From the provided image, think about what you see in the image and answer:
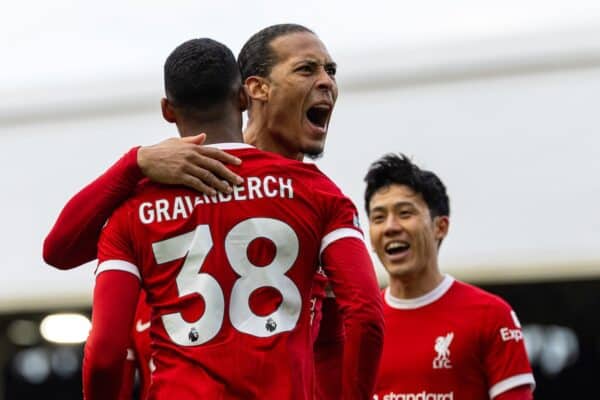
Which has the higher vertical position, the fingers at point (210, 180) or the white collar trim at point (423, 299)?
the fingers at point (210, 180)

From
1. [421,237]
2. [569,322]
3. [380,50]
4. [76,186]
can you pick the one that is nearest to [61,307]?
[76,186]

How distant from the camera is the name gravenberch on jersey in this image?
309cm

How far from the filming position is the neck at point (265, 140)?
3.95 meters

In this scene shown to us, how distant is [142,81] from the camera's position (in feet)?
28.2

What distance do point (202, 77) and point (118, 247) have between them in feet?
1.45

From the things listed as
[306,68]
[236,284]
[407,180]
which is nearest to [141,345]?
[306,68]

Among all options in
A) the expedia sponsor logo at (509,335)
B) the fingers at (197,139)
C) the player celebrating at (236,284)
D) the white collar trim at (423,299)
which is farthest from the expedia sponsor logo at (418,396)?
the fingers at (197,139)

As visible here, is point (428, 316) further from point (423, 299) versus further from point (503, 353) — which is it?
point (503, 353)

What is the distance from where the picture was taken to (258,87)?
3945 mm

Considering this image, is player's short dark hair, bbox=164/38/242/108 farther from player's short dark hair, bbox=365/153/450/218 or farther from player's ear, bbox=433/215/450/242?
player's ear, bbox=433/215/450/242

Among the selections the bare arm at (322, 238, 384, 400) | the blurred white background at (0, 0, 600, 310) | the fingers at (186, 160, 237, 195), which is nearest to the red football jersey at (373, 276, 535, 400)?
the bare arm at (322, 238, 384, 400)

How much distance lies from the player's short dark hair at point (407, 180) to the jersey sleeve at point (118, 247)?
268 centimetres

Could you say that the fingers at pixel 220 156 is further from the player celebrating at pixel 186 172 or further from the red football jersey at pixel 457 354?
the red football jersey at pixel 457 354

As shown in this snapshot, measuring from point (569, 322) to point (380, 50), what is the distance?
2.12m
